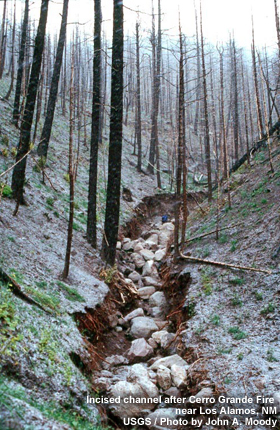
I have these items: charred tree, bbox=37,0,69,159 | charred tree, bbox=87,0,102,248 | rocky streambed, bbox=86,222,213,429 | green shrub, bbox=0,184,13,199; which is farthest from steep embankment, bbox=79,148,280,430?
charred tree, bbox=37,0,69,159

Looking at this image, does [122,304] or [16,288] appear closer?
[16,288]

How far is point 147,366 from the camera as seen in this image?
646cm

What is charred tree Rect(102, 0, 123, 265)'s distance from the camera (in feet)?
28.7

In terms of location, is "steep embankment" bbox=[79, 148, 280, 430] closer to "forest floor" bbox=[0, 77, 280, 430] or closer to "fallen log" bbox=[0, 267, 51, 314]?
"forest floor" bbox=[0, 77, 280, 430]

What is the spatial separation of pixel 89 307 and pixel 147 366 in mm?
1764

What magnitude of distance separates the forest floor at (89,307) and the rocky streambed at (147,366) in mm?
160

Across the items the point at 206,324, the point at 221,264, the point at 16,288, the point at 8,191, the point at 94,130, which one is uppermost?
the point at 94,130

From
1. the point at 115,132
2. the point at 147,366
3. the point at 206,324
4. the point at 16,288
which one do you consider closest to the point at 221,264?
the point at 206,324

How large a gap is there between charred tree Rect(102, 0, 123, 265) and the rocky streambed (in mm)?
1920

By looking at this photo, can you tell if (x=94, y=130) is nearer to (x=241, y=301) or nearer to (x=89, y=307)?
(x=89, y=307)

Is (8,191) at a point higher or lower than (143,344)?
higher

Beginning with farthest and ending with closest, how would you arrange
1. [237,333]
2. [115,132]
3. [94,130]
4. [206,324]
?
[94,130], [115,132], [206,324], [237,333]

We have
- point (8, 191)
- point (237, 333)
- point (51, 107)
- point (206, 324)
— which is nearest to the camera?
point (237, 333)

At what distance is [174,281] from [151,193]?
1178 cm
